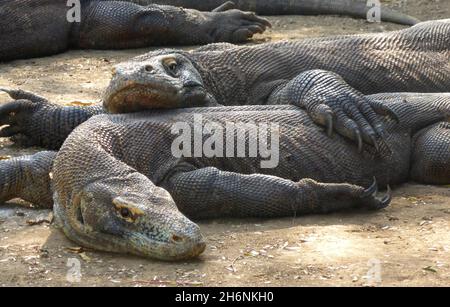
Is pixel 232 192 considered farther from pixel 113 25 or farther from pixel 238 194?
pixel 113 25

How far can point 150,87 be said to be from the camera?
773 centimetres

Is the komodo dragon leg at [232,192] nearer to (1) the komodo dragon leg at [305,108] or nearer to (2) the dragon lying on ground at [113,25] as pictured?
(1) the komodo dragon leg at [305,108]

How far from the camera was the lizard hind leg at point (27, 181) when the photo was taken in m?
7.49

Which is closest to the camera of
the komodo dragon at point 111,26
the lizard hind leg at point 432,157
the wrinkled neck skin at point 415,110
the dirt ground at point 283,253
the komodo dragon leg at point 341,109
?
the dirt ground at point 283,253

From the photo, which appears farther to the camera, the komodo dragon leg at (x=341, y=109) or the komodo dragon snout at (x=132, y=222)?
the komodo dragon leg at (x=341, y=109)

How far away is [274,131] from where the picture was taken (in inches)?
310

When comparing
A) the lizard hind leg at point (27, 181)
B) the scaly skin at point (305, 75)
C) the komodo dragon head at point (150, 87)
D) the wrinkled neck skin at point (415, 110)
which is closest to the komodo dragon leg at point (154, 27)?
the scaly skin at point (305, 75)

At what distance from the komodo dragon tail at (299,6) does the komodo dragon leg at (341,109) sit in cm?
599

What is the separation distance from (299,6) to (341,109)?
269 inches

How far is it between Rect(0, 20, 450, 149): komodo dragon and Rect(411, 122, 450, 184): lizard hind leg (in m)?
0.40

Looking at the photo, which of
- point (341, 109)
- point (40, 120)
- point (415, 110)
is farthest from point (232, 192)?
point (40, 120)

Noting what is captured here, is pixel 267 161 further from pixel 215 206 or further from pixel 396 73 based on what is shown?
pixel 396 73

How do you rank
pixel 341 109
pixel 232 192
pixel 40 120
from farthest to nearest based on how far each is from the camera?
pixel 40 120, pixel 341 109, pixel 232 192

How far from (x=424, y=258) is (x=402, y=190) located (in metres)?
1.71
